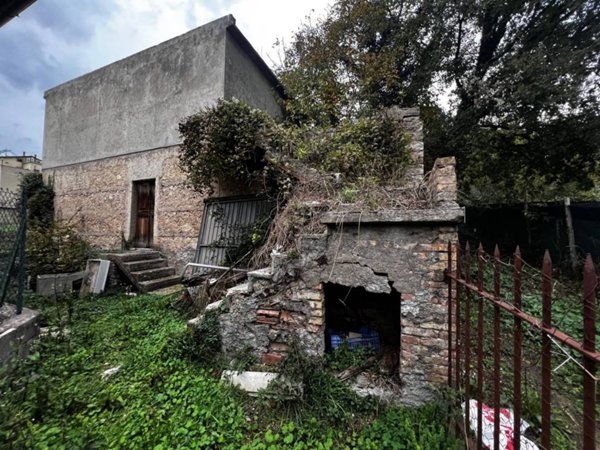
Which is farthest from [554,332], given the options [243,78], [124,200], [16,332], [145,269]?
[124,200]

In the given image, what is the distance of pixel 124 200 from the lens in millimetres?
7711

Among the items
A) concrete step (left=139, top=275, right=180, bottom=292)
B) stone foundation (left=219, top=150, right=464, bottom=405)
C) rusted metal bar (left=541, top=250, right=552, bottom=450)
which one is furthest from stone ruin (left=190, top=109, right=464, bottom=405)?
concrete step (left=139, top=275, right=180, bottom=292)

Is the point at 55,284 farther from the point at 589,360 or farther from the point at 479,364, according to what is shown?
the point at 589,360

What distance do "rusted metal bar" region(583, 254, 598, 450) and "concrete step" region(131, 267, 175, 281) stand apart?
267 inches

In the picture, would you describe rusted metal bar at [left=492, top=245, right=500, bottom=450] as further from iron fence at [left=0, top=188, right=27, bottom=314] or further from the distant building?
the distant building

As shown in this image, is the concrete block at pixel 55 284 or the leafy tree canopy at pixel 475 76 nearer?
the concrete block at pixel 55 284

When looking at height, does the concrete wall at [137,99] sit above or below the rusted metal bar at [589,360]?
above

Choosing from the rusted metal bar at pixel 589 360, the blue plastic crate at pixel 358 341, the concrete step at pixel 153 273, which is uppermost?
the rusted metal bar at pixel 589 360

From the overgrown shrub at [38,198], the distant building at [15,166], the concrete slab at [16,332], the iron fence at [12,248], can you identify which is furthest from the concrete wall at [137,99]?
the distant building at [15,166]

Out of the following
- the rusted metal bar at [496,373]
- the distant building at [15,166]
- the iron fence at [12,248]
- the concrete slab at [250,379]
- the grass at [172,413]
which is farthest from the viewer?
the distant building at [15,166]

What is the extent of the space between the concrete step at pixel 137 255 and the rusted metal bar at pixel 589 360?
23.9ft

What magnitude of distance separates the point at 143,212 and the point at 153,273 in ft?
7.81

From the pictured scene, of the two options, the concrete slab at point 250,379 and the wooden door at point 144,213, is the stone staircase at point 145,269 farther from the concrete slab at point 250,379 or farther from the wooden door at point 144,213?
the concrete slab at point 250,379

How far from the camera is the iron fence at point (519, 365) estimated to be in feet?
3.08
